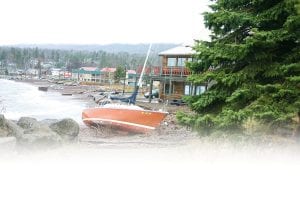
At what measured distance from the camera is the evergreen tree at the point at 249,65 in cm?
1039

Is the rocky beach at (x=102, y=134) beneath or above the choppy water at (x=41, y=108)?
above

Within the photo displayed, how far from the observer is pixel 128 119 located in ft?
88.7

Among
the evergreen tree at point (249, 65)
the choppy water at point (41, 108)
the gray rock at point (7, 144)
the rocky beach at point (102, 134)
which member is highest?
the evergreen tree at point (249, 65)

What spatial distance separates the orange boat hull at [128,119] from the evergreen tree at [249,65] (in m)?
Answer: 15.1

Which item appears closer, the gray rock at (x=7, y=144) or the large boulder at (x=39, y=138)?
the gray rock at (x=7, y=144)

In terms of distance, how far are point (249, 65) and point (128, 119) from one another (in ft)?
53.6

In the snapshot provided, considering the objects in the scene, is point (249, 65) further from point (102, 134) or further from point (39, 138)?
point (102, 134)

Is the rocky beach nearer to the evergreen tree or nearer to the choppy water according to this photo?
the evergreen tree

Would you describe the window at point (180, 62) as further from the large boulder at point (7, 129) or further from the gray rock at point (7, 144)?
the gray rock at point (7, 144)

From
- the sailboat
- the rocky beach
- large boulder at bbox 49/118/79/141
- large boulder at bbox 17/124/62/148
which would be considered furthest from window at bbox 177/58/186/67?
large boulder at bbox 17/124/62/148

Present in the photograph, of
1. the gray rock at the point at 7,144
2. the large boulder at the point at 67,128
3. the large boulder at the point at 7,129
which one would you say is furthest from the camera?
the large boulder at the point at 67,128

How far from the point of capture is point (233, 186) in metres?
7.90

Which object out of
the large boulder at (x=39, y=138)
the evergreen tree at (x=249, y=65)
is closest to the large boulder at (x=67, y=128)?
the large boulder at (x=39, y=138)

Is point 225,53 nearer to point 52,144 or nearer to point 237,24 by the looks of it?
point 237,24
